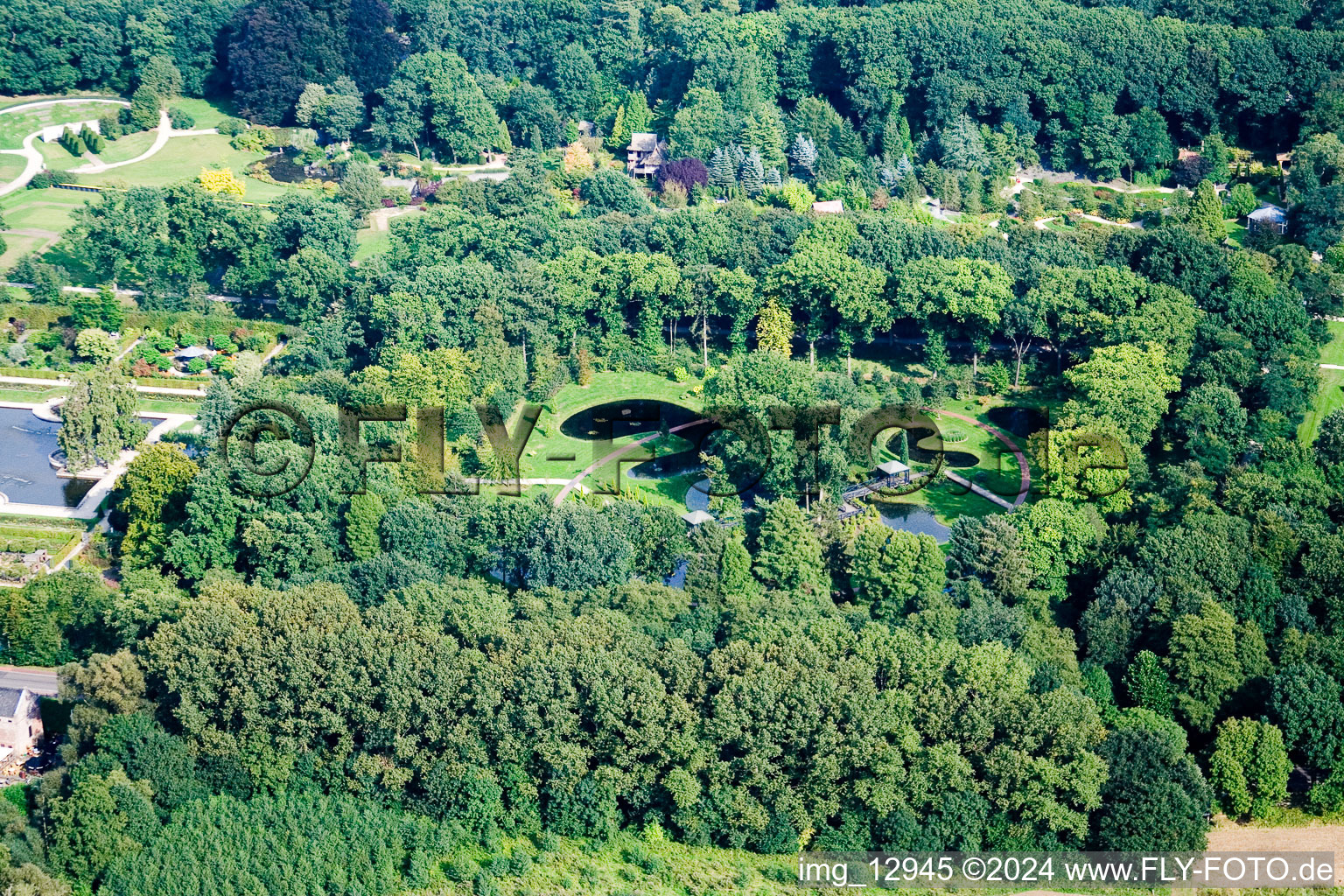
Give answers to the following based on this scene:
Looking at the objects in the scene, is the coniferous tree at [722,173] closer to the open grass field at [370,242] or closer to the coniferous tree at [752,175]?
the coniferous tree at [752,175]

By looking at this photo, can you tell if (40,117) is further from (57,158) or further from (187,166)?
(187,166)

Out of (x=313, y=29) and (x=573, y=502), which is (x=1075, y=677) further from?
(x=313, y=29)

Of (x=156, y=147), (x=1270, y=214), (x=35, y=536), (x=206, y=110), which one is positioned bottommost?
(x=35, y=536)

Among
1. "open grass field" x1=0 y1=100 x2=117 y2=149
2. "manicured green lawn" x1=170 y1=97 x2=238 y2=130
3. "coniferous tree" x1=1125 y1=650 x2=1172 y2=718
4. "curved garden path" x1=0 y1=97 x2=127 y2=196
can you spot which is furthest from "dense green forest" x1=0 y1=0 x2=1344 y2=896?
"curved garden path" x1=0 y1=97 x2=127 y2=196

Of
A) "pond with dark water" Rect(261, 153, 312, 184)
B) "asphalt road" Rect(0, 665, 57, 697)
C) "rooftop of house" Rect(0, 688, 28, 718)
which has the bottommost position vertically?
"asphalt road" Rect(0, 665, 57, 697)

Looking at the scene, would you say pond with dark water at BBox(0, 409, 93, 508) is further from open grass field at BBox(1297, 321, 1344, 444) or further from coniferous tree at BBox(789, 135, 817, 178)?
open grass field at BBox(1297, 321, 1344, 444)

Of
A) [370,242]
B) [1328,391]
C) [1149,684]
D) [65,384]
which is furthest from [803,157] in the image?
[1149,684]
